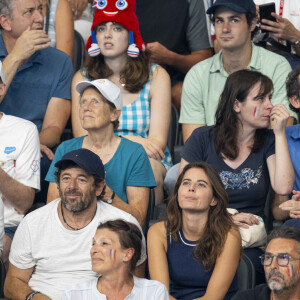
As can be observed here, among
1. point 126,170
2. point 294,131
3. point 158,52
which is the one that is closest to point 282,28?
point 158,52

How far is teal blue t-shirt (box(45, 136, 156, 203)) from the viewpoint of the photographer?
15.5ft

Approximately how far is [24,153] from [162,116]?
41.5 inches

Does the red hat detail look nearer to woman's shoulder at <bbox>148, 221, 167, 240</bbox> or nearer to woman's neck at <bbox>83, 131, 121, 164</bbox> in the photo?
woman's neck at <bbox>83, 131, 121, 164</bbox>

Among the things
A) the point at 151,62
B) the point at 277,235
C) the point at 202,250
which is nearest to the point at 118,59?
the point at 151,62

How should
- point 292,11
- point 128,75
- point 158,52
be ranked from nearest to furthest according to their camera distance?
1. point 128,75
2. point 158,52
3. point 292,11

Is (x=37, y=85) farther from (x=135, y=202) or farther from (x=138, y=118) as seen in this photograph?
(x=135, y=202)

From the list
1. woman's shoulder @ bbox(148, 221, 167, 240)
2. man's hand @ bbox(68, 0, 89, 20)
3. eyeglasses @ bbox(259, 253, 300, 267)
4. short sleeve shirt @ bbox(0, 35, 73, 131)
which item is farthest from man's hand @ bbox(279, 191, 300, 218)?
man's hand @ bbox(68, 0, 89, 20)

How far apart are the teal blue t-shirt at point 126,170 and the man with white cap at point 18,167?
0.15m

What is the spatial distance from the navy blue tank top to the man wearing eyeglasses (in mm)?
472

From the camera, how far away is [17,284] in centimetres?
429

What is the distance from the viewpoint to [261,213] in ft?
15.8

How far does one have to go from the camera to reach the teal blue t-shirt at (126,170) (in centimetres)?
472

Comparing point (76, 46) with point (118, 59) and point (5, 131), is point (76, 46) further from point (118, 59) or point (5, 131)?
point (5, 131)

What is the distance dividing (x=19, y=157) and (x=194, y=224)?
3.92ft
